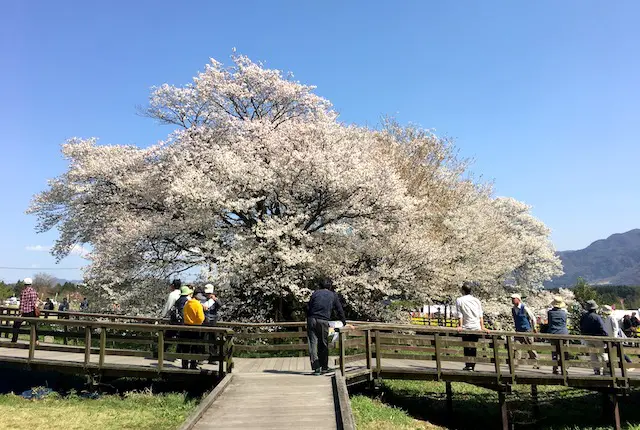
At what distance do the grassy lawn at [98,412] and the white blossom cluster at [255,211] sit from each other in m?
5.77

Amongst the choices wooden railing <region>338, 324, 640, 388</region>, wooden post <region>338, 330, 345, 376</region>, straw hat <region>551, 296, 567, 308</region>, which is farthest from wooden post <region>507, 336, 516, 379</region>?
wooden post <region>338, 330, 345, 376</region>

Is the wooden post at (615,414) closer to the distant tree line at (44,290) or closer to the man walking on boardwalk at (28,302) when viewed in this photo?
the man walking on boardwalk at (28,302)

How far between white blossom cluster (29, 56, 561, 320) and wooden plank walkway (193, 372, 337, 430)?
6568mm

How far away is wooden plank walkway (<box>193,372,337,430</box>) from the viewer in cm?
621

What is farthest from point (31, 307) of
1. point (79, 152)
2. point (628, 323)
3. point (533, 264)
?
point (533, 264)

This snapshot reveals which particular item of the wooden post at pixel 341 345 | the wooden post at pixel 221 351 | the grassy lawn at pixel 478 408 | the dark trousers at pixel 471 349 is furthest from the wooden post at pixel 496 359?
the wooden post at pixel 221 351

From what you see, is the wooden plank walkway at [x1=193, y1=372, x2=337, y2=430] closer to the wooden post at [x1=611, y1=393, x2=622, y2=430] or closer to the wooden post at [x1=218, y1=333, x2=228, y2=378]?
the wooden post at [x1=218, y1=333, x2=228, y2=378]

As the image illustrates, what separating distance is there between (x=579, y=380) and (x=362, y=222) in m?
8.89

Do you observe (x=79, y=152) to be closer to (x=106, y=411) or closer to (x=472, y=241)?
(x=106, y=411)

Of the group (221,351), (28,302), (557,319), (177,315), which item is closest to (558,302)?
(557,319)

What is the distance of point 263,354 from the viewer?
1466 cm

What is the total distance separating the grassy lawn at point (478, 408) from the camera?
10183mm

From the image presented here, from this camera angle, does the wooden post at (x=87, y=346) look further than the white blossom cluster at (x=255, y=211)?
No

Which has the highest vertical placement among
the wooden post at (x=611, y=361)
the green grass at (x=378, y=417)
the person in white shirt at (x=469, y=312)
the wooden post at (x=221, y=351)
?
the person in white shirt at (x=469, y=312)
